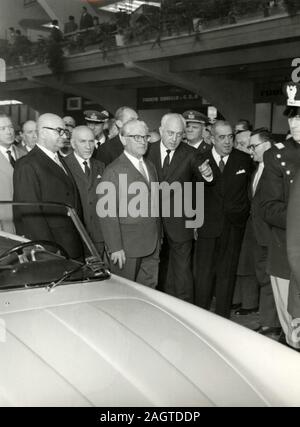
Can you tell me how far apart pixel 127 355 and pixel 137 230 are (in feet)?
5.37

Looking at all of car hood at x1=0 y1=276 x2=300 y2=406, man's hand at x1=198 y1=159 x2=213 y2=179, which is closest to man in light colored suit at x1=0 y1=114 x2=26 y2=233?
man's hand at x1=198 y1=159 x2=213 y2=179

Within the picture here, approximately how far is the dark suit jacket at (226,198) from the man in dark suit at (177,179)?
101 mm

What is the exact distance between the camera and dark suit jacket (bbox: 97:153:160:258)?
9.55ft

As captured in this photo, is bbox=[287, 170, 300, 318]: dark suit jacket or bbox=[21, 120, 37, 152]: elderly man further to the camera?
bbox=[21, 120, 37, 152]: elderly man

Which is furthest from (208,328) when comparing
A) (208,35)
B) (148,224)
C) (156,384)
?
(208,35)

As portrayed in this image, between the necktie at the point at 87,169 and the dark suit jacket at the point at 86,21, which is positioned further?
the necktie at the point at 87,169

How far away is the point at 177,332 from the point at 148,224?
1477mm

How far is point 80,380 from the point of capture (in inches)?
47.0

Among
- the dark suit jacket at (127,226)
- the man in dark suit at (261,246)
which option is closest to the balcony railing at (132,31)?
the dark suit jacket at (127,226)

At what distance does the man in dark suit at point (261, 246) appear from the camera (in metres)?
3.09

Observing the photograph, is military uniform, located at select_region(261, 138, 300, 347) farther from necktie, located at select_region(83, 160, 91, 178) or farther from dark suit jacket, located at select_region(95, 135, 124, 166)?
dark suit jacket, located at select_region(95, 135, 124, 166)

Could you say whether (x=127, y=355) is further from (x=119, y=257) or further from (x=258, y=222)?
(x=258, y=222)

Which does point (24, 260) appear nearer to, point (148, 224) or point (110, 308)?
point (110, 308)

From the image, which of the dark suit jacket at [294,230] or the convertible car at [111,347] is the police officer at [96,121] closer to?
the convertible car at [111,347]
